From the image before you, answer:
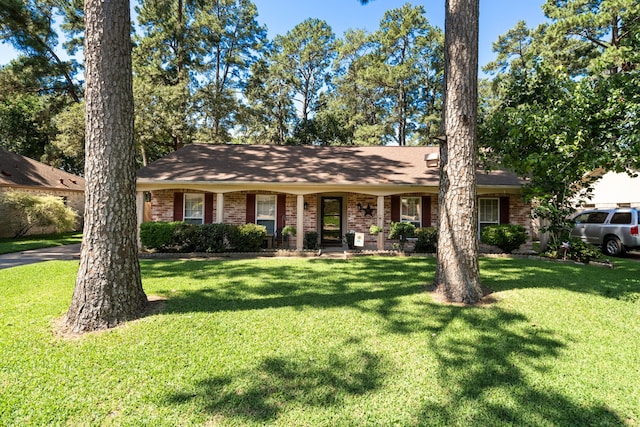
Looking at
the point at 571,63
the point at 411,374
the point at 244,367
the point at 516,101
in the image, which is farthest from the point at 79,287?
the point at 571,63

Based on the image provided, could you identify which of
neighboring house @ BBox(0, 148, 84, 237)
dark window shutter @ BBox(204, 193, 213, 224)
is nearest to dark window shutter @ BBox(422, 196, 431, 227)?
dark window shutter @ BBox(204, 193, 213, 224)

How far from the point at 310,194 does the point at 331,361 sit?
9331 millimetres

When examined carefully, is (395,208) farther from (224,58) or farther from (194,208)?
(224,58)

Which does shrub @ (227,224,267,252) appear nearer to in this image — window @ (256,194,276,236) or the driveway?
window @ (256,194,276,236)

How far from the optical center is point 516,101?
9.88 metres

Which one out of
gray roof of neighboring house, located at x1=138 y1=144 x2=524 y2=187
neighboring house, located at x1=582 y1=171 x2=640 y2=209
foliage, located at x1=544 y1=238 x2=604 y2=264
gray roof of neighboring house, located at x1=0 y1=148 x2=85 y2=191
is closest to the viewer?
foliage, located at x1=544 y1=238 x2=604 y2=264

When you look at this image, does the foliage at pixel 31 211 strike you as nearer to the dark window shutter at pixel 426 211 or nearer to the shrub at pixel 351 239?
the shrub at pixel 351 239

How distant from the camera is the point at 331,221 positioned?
1303 cm

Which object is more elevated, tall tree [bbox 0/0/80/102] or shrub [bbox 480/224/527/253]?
tall tree [bbox 0/0/80/102]

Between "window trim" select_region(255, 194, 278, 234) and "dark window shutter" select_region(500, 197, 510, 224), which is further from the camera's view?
"window trim" select_region(255, 194, 278, 234)

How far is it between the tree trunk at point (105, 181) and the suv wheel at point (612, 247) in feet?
48.4

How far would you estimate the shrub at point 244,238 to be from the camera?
10328 mm

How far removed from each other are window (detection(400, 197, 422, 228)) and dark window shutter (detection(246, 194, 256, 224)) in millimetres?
5875

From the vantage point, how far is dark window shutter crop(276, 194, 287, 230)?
12297mm
